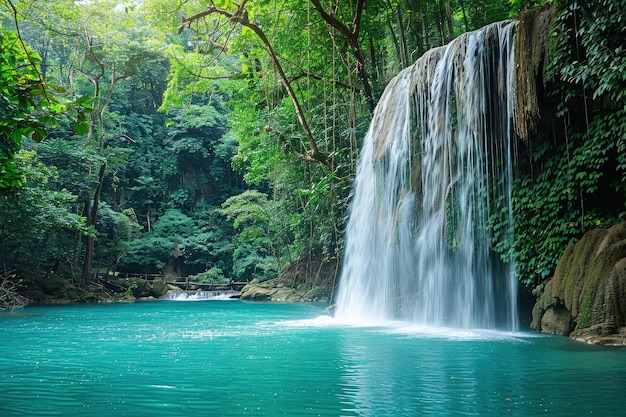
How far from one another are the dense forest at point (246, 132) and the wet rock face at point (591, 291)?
1.91 feet

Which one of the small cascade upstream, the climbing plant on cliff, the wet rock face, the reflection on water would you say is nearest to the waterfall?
the climbing plant on cliff

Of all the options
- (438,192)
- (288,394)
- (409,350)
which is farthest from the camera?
(438,192)

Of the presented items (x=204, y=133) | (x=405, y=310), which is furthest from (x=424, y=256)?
(x=204, y=133)

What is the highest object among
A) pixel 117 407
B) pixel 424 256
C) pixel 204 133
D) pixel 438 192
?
pixel 204 133

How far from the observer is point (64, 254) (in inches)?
963

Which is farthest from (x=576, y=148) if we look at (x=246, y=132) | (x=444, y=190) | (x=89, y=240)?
(x=89, y=240)

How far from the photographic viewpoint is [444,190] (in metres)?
10.8

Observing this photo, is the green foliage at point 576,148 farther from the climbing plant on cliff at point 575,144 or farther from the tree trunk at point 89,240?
the tree trunk at point 89,240

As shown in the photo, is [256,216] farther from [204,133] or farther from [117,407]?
[117,407]

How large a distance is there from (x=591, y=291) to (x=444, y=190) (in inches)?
138

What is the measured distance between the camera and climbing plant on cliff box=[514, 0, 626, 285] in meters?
8.48

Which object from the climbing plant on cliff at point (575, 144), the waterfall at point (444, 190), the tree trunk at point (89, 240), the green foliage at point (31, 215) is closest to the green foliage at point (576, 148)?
the climbing plant on cliff at point (575, 144)

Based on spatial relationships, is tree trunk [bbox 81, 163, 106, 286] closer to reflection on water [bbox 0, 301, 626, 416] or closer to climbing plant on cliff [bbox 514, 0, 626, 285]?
reflection on water [bbox 0, 301, 626, 416]

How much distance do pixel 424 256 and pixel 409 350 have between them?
15.6 ft
